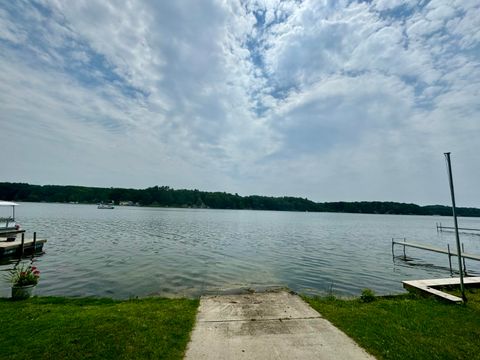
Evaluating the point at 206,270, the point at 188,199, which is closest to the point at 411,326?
the point at 206,270

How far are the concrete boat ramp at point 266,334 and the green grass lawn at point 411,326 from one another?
0.47 metres

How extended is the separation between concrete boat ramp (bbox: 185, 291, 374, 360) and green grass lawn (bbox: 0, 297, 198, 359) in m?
0.52

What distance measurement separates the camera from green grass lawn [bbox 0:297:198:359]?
532cm

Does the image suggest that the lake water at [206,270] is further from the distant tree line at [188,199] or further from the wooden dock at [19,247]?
the distant tree line at [188,199]

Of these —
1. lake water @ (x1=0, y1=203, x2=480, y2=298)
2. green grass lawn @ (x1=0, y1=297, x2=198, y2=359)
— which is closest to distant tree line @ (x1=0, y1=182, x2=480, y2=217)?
lake water @ (x1=0, y1=203, x2=480, y2=298)

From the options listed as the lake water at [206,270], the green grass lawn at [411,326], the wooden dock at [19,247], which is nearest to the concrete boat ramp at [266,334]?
the green grass lawn at [411,326]

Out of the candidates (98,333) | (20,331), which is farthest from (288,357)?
(20,331)

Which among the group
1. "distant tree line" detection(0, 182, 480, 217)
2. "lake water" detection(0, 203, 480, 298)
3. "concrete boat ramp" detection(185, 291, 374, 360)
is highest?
"distant tree line" detection(0, 182, 480, 217)

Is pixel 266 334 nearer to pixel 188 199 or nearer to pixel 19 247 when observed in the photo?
pixel 19 247

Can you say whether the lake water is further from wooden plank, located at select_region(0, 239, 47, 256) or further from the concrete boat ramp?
the concrete boat ramp

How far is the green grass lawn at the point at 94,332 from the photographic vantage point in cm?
532

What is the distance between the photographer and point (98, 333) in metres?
6.06

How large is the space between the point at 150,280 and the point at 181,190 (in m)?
181

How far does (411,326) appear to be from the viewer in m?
7.05
